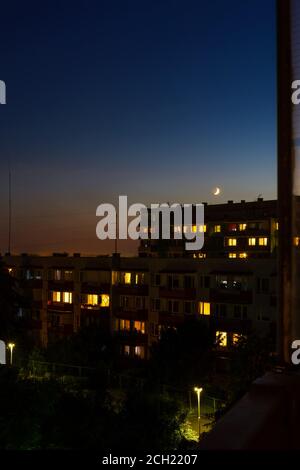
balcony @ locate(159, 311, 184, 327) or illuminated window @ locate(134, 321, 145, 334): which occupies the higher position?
balcony @ locate(159, 311, 184, 327)

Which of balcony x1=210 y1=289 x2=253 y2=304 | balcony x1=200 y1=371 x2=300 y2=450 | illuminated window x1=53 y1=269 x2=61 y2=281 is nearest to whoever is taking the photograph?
balcony x1=200 y1=371 x2=300 y2=450

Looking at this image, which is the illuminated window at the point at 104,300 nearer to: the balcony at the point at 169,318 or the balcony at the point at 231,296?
the balcony at the point at 169,318

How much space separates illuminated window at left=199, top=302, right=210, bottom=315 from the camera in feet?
67.5

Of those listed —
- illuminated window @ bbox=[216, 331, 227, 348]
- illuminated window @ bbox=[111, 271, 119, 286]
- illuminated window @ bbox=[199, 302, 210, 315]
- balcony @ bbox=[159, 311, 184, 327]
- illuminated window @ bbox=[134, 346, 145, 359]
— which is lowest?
illuminated window @ bbox=[134, 346, 145, 359]

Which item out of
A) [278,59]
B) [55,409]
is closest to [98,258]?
[55,409]

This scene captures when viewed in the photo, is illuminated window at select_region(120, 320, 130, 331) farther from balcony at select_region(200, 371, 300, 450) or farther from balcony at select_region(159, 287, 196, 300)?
balcony at select_region(200, 371, 300, 450)

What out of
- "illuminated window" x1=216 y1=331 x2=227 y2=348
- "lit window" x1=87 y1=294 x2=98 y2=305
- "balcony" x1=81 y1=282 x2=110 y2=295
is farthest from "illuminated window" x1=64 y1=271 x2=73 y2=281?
"illuminated window" x1=216 y1=331 x2=227 y2=348

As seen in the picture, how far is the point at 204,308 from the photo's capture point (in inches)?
814

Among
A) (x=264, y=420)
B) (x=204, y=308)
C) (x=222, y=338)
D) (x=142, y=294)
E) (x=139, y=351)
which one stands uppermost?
(x=264, y=420)

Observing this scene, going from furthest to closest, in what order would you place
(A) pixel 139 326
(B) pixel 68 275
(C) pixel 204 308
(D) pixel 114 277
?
(B) pixel 68 275 → (D) pixel 114 277 → (A) pixel 139 326 → (C) pixel 204 308

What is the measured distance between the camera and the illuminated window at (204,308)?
20578 mm

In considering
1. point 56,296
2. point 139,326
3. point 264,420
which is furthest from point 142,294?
point 264,420

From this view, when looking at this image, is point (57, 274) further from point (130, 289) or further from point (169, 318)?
point (169, 318)

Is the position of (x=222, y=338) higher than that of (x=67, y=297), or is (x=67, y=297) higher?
(x=67, y=297)
